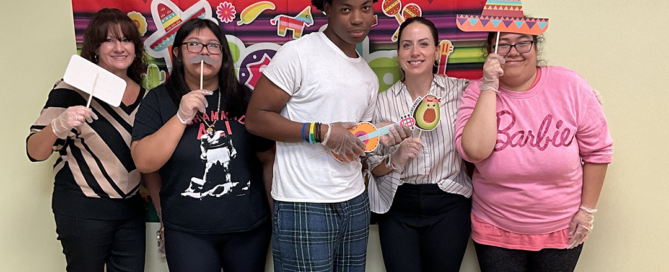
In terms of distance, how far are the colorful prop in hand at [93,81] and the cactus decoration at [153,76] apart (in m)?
0.41

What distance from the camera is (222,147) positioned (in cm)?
143

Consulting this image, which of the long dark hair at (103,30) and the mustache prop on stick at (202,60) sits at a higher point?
the long dark hair at (103,30)

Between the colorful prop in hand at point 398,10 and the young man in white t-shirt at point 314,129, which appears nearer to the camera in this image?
the young man in white t-shirt at point 314,129

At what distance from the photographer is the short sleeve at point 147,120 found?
1391 millimetres

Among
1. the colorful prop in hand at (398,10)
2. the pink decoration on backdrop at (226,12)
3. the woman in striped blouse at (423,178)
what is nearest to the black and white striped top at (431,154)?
the woman in striped blouse at (423,178)

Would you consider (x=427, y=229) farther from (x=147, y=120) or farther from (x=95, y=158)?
(x=95, y=158)

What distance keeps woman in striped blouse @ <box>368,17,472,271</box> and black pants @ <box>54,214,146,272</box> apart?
99 centimetres

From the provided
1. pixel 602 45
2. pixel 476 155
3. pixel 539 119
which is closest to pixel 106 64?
pixel 476 155

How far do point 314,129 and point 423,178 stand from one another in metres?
0.53

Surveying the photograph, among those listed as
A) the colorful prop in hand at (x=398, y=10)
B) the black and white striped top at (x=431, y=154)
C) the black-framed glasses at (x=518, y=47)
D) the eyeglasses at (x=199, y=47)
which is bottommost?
the black and white striped top at (x=431, y=154)

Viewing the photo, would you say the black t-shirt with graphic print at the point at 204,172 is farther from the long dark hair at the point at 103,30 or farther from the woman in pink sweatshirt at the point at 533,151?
the woman in pink sweatshirt at the point at 533,151

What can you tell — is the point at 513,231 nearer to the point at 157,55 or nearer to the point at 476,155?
the point at 476,155

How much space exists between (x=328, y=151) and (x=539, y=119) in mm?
729

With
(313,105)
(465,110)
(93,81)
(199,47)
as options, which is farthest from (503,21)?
(93,81)
